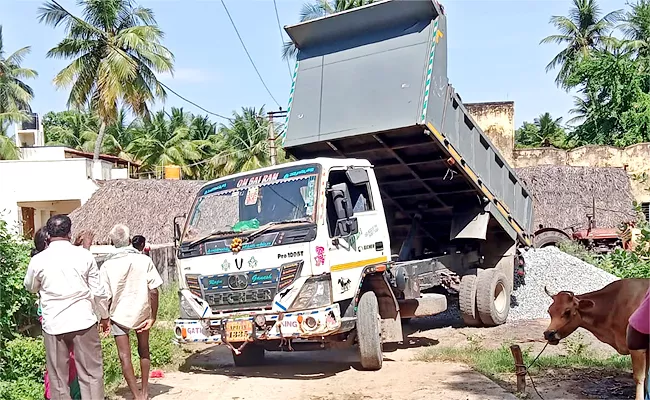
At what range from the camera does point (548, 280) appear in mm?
12898

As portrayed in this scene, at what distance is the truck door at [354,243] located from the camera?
24.1 feet

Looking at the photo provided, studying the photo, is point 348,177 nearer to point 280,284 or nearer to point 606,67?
point 280,284

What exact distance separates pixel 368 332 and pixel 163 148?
29.0m

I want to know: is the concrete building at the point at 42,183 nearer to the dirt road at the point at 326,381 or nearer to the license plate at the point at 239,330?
the dirt road at the point at 326,381

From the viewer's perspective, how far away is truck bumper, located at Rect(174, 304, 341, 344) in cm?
698

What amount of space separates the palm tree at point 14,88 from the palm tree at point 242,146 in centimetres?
955

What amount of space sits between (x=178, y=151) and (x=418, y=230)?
25.6 m

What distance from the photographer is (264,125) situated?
35.6 metres

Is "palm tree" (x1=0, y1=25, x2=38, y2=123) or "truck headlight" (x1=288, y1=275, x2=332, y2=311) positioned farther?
"palm tree" (x1=0, y1=25, x2=38, y2=123)

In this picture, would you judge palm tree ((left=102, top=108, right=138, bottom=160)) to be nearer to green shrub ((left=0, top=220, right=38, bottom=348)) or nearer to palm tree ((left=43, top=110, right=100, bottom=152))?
palm tree ((left=43, top=110, right=100, bottom=152))

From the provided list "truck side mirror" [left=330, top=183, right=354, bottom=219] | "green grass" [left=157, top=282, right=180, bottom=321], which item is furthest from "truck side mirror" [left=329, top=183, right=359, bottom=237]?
"green grass" [left=157, top=282, right=180, bottom=321]

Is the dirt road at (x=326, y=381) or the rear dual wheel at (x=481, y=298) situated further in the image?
the rear dual wheel at (x=481, y=298)

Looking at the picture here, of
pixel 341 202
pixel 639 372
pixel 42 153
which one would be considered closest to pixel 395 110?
pixel 341 202

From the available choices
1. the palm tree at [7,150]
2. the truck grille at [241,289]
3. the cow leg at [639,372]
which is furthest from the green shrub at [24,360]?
the palm tree at [7,150]
